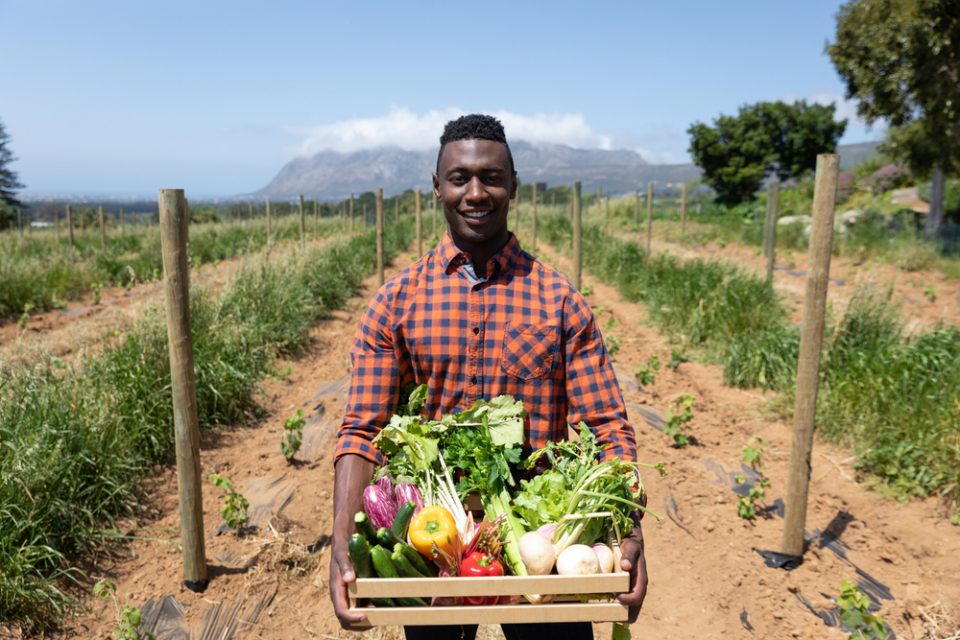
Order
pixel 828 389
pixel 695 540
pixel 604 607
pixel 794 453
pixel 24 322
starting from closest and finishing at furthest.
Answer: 1. pixel 604 607
2. pixel 794 453
3. pixel 695 540
4. pixel 828 389
5. pixel 24 322

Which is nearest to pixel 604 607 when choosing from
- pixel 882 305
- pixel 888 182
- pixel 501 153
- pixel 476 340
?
pixel 476 340

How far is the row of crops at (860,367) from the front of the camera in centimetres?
473

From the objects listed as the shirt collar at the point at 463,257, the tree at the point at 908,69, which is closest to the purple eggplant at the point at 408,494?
the shirt collar at the point at 463,257

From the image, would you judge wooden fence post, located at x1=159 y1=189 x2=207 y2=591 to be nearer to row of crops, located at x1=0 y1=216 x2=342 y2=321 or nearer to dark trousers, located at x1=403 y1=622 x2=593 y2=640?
dark trousers, located at x1=403 y1=622 x2=593 y2=640

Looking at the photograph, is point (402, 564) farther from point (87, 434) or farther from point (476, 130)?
point (87, 434)

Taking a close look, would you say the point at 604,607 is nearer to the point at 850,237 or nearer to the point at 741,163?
the point at 850,237

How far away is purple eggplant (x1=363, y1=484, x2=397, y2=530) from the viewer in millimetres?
1645

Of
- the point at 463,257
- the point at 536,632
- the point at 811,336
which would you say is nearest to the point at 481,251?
the point at 463,257

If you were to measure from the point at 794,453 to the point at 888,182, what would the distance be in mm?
27487

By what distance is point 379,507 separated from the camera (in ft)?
5.42

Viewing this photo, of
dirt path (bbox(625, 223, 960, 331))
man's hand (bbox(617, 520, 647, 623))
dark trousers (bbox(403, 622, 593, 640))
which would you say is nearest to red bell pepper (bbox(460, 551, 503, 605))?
man's hand (bbox(617, 520, 647, 623))

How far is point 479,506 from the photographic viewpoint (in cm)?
176

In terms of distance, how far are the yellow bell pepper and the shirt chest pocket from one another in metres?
0.47

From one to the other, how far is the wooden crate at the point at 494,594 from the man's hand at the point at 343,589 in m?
0.03
